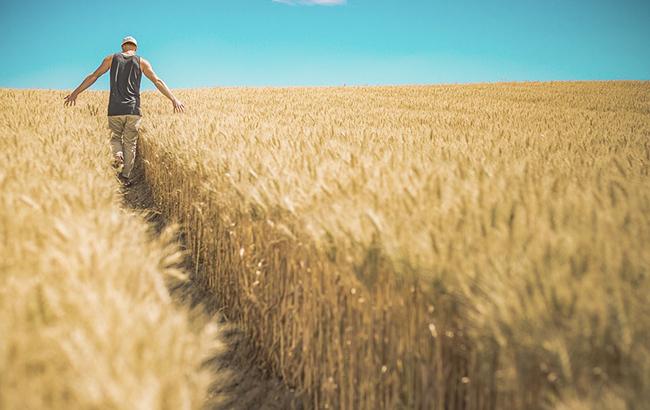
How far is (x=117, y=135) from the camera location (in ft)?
22.8

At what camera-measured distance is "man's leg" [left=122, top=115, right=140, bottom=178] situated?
22.4ft

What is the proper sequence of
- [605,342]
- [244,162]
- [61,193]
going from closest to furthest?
[605,342], [61,193], [244,162]

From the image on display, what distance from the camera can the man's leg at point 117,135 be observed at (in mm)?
6750

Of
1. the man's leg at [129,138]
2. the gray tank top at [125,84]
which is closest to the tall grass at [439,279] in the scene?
the gray tank top at [125,84]

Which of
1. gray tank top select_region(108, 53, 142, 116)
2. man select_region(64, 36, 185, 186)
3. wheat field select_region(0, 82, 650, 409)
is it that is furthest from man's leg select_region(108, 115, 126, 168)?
wheat field select_region(0, 82, 650, 409)

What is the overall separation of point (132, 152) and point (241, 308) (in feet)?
15.8

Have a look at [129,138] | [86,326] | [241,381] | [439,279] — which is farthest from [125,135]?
[439,279]

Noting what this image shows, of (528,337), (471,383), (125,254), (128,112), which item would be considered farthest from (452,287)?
(128,112)

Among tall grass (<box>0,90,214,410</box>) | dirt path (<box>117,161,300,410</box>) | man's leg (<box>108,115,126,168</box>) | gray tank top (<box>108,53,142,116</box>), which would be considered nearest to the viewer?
tall grass (<box>0,90,214,410</box>)

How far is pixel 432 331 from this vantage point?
156 cm

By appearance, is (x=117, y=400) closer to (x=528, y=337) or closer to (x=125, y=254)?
(x=125, y=254)

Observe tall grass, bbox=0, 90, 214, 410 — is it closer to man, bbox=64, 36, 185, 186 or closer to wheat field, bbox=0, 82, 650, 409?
wheat field, bbox=0, 82, 650, 409

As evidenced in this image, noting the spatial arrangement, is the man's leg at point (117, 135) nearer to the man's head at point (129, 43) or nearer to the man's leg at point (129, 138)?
the man's leg at point (129, 138)

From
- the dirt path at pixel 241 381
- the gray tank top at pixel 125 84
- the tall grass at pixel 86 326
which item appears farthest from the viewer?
the gray tank top at pixel 125 84
